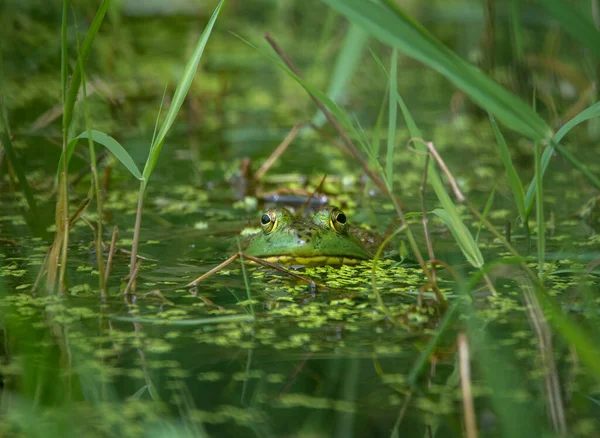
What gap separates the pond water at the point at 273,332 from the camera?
166 centimetres

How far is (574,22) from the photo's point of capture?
189cm

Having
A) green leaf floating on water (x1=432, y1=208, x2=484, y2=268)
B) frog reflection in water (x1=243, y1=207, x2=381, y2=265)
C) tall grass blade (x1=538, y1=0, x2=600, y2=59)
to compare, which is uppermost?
tall grass blade (x1=538, y1=0, x2=600, y2=59)

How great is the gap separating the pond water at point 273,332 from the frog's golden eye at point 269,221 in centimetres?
15

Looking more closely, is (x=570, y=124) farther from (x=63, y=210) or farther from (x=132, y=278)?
(x=63, y=210)

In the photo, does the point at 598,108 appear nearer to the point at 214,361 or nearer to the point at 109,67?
the point at 214,361

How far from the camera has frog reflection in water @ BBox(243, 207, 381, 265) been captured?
2742 millimetres

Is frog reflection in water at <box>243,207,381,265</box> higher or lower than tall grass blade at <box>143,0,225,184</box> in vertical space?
lower

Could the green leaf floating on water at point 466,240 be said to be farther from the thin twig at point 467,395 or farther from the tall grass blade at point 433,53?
the thin twig at point 467,395

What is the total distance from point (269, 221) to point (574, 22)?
129 centimetres

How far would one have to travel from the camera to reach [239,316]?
7.15 ft

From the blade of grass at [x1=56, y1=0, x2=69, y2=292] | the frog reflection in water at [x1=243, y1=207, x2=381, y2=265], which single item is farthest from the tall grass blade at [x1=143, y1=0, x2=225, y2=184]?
the frog reflection in water at [x1=243, y1=207, x2=381, y2=265]

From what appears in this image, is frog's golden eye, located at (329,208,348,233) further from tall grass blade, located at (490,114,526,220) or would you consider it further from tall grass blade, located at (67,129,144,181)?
tall grass blade, located at (67,129,144,181)

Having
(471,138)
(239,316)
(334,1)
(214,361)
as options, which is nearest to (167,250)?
(239,316)

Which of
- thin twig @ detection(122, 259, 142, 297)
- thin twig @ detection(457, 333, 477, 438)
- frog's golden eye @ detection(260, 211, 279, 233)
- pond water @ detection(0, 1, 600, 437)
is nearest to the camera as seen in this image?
thin twig @ detection(457, 333, 477, 438)
